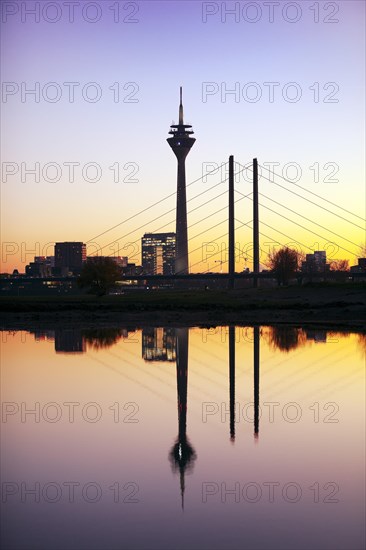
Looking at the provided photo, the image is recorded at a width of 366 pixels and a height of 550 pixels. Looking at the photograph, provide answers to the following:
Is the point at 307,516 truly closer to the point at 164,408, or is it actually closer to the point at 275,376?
the point at 164,408

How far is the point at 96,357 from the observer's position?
27922 millimetres

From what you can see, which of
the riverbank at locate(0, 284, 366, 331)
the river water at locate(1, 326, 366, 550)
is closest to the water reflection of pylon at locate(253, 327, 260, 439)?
the river water at locate(1, 326, 366, 550)

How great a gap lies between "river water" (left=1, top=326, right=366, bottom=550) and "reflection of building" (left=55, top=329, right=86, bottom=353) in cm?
487

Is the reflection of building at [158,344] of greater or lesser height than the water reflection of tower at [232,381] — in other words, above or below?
above

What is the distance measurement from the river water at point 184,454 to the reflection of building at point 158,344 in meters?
1.79

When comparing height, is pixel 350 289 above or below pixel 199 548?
above

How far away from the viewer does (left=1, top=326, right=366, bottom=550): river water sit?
912 cm

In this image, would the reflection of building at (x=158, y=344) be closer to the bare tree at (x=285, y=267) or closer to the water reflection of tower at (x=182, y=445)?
the water reflection of tower at (x=182, y=445)

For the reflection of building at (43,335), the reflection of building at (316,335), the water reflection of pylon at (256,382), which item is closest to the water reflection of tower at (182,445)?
the water reflection of pylon at (256,382)

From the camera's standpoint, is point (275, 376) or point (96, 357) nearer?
point (275, 376)

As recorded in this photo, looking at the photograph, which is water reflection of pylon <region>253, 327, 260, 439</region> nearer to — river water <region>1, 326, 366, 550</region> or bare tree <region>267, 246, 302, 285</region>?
river water <region>1, 326, 366, 550</region>

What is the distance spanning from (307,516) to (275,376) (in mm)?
12838

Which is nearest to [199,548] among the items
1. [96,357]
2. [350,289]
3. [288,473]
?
[288,473]

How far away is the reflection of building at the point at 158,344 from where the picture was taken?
1113 inches
